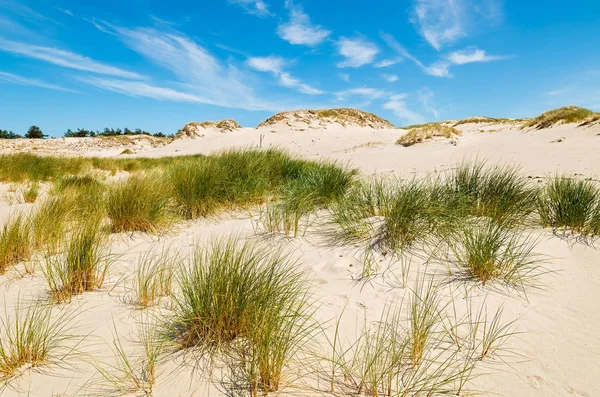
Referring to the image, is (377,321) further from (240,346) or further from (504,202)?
(504,202)

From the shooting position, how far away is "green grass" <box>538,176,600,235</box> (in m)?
3.06

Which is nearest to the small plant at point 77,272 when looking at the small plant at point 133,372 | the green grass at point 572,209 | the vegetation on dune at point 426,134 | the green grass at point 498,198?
the small plant at point 133,372

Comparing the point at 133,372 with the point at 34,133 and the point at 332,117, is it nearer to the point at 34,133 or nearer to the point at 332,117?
the point at 332,117

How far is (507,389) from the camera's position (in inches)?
53.7

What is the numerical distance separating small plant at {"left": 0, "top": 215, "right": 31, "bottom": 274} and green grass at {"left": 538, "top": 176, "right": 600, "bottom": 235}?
16.6 feet

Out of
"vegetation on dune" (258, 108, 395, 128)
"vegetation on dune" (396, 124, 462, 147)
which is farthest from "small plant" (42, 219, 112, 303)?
"vegetation on dune" (258, 108, 395, 128)

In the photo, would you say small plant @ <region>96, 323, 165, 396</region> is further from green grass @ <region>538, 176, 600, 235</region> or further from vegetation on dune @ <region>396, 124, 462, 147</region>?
vegetation on dune @ <region>396, 124, 462, 147</region>

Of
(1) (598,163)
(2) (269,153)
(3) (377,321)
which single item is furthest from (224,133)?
(3) (377,321)

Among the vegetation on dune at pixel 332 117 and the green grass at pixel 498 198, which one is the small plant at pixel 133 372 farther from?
the vegetation on dune at pixel 332 117

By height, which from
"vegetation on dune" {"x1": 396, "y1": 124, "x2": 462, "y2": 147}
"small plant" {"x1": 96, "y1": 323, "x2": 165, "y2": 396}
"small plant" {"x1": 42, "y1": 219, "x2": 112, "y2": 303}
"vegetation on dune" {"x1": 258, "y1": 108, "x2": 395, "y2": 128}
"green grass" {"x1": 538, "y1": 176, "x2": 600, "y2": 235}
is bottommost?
"small plant" {"x1": 96, "y1": 323, "x2": 165, "y2": 396}

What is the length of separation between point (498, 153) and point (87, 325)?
934 centimetres

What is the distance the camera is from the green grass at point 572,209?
10.0 feet

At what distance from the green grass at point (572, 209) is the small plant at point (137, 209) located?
14.2 feet

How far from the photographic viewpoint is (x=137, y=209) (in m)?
3.55
